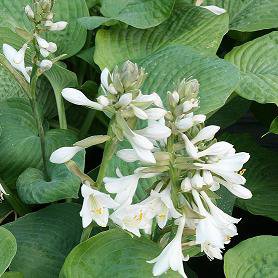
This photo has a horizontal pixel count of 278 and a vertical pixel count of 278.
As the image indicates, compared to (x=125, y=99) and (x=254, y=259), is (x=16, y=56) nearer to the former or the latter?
(x=125, y=99)

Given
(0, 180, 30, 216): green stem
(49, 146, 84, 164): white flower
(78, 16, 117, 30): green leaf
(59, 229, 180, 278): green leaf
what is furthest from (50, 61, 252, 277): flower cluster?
(78, 16, 117, 30): green leaf

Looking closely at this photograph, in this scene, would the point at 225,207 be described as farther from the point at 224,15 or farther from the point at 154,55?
the point at 224,15

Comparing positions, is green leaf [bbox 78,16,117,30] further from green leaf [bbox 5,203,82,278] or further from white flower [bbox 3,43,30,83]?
green leaf [bbox 5,203,82,278]

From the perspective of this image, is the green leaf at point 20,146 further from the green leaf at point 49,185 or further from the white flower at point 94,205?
the white flower at point 94,205

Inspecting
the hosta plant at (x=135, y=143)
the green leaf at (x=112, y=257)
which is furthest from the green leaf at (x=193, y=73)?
the green leaf at (x=112, y=257)

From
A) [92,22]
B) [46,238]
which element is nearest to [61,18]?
[92,22]

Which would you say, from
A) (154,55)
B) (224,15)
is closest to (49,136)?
(154,55)
